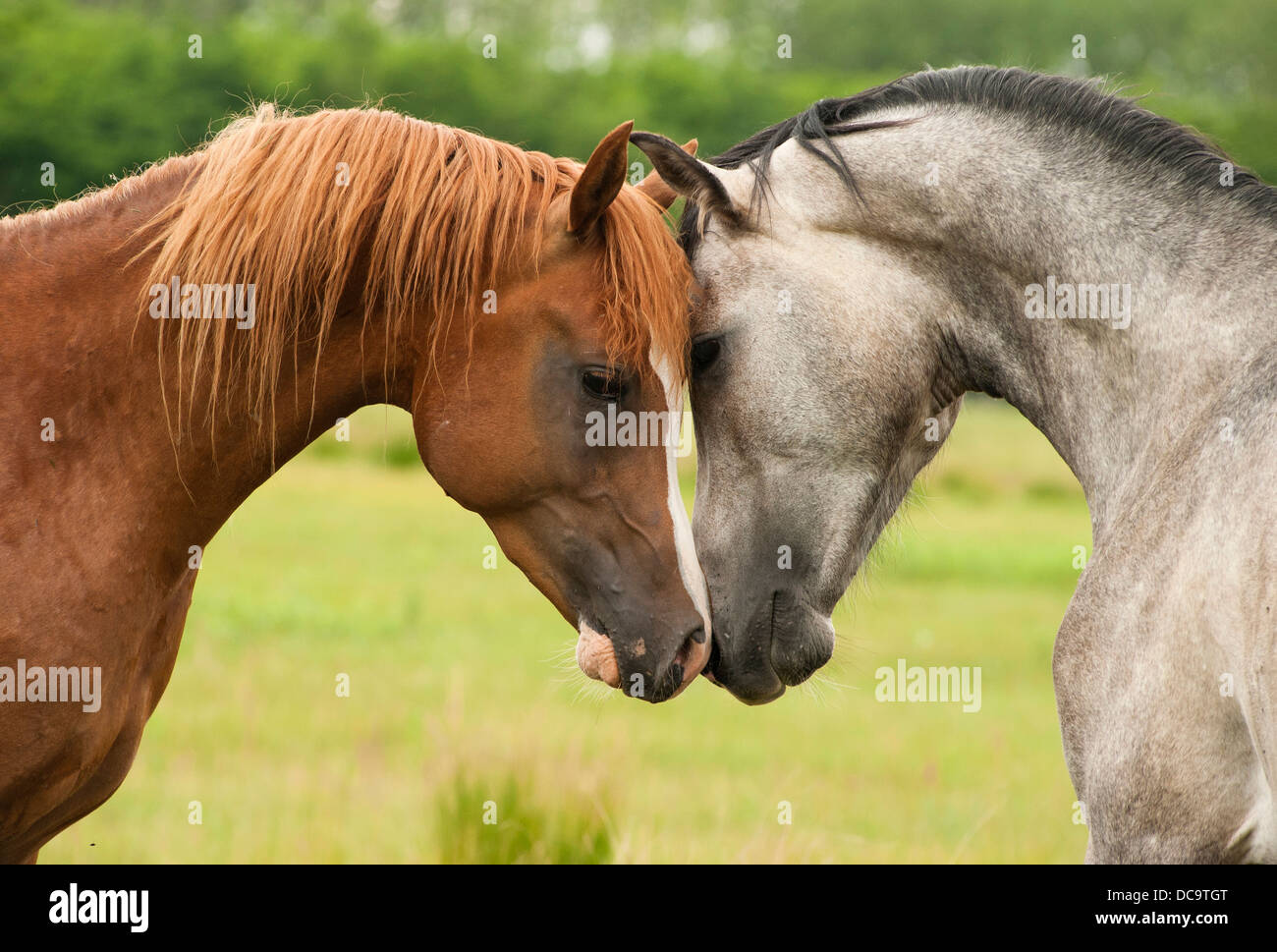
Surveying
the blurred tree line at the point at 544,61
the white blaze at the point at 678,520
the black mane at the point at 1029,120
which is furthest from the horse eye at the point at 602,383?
the blurred tree line at the point at 544,61

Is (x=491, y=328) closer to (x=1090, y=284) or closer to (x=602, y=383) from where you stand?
(x=602, y=383)

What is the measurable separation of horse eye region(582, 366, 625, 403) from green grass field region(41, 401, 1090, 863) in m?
0.74

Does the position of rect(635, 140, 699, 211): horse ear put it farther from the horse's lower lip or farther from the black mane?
the horse's lower lip

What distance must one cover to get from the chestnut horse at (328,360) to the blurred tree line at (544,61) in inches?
70.4

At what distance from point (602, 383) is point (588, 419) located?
0.09m

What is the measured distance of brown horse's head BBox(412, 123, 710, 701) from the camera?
308cm

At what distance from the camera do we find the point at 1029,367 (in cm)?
333

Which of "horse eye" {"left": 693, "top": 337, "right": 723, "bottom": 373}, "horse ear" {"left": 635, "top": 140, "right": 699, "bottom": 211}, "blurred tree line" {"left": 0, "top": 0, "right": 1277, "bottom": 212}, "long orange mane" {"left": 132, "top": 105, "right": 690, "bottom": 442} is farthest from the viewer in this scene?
"blurred tree line" {"left": 0, "top": 0, "right": 1277, "bottom": 212}

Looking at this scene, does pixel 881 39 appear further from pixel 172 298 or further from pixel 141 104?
pixel 172 298

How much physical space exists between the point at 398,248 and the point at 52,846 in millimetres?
3864

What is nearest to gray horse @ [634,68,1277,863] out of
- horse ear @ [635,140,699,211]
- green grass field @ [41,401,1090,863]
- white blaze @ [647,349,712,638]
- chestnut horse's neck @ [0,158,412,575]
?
horse ear @ [635,140,699,211]

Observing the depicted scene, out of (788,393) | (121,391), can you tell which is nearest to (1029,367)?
(788,393)

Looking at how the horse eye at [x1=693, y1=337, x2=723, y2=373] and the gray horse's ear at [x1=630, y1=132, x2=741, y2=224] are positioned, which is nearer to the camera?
the gray horse's ear at [x1=630, y1=132, x2=741, y2=224]

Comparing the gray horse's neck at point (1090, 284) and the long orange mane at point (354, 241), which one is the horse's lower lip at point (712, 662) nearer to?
the long orange mane at point (354, 241)
